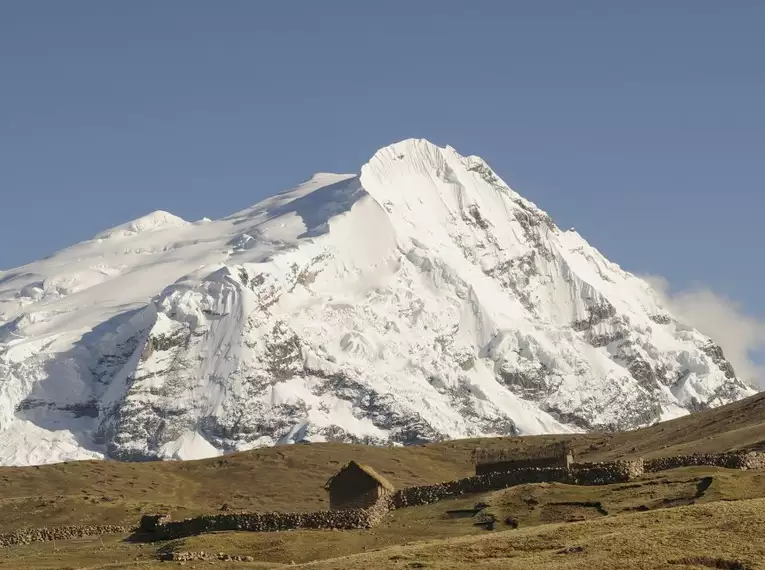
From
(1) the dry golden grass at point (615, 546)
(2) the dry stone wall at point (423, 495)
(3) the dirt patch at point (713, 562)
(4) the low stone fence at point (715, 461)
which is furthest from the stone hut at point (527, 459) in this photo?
(3) the dirt patch at point (713, 562)

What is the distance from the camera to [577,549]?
2163 inches

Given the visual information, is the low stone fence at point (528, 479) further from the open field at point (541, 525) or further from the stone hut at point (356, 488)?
the stone hut at point (356, 488)

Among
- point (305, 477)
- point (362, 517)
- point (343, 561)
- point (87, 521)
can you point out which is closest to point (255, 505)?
point (305, 477)

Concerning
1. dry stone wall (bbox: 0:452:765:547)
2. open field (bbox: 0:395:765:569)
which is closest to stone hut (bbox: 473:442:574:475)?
dry stone wall (bbox: 0:452:765:547)

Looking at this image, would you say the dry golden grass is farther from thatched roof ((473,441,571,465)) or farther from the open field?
thatched roof ((473,441,571,465))

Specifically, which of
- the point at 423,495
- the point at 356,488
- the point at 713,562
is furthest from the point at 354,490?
the point at 713,562

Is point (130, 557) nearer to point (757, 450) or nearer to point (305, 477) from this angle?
point (757, 450)

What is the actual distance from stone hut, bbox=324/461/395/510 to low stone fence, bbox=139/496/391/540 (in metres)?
5.64

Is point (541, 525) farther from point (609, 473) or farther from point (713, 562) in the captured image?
point (713, 562)

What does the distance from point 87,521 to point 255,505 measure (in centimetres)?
3561

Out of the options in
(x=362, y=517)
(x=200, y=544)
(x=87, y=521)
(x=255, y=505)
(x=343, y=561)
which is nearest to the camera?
(x=343, y=561)

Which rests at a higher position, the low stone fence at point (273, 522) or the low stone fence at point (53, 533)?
the low stone fence at point (53, 533)

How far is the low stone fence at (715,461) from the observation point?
255 ft

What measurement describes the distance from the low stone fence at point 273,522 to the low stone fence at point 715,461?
16779mm
